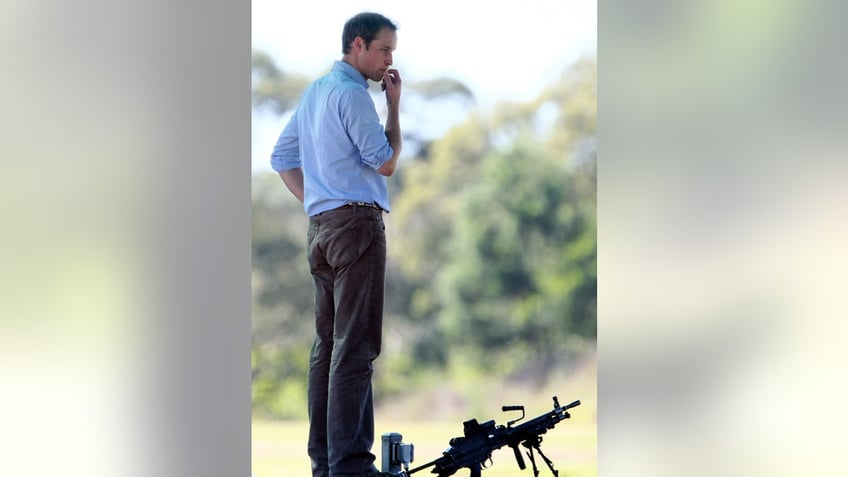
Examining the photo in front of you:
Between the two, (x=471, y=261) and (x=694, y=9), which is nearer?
(x=694, y=9)

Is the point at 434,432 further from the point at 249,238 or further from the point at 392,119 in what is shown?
the point at 249,238

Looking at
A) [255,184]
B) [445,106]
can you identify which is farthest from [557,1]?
[255,184]

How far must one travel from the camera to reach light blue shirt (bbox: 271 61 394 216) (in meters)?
2.51

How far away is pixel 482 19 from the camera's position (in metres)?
8.17

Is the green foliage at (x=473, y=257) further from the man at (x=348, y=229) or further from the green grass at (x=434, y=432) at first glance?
the man at (x=348, y=229)

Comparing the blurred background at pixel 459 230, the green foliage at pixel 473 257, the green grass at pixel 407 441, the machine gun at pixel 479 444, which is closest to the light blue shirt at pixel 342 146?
the machine gun at pixel 479 444

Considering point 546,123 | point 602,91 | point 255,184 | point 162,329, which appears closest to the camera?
point 162,329

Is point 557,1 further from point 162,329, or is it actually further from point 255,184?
point 162,329

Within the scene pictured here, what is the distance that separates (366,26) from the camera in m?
2.65

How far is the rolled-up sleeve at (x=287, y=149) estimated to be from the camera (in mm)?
2803

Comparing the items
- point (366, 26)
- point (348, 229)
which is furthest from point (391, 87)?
point (348, 229)

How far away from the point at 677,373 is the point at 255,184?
639cm

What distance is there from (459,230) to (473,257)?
0.24 m

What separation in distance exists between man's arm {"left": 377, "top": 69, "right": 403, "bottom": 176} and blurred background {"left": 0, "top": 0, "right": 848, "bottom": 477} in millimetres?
719
